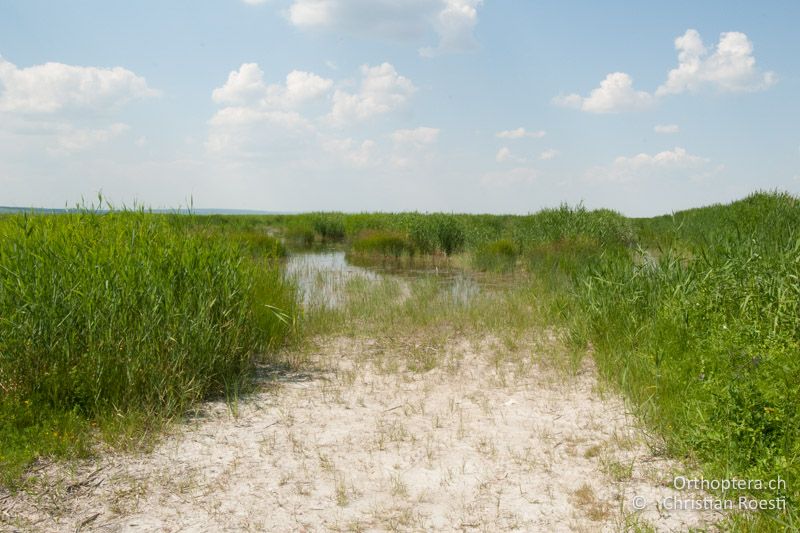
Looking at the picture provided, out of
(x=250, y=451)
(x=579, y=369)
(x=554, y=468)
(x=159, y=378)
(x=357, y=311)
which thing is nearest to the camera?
(x=554, y=468)

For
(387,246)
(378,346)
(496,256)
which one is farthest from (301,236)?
(378,346)

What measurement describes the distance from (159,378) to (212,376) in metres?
0.67

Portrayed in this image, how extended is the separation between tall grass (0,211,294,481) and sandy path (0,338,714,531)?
17.8 inches

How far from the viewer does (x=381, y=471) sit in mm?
4227

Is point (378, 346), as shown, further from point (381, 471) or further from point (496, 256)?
point (496, 256)

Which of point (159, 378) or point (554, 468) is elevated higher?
point (159, 378)

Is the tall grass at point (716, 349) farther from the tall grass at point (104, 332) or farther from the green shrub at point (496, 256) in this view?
the green shrub at point (496, 256)

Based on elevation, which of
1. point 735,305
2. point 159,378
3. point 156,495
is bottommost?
point 156,495

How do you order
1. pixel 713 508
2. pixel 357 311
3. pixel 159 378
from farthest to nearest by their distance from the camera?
pixel 357 311 < pixel 159 378 < pixel 713 508

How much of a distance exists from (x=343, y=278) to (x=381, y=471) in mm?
9551

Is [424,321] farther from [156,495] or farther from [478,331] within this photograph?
[156,495]

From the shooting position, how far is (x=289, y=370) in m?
6.71

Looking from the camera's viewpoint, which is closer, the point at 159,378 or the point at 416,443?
the point at 416,443

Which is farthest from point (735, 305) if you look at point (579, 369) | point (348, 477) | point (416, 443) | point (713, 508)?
point (348, 477)
